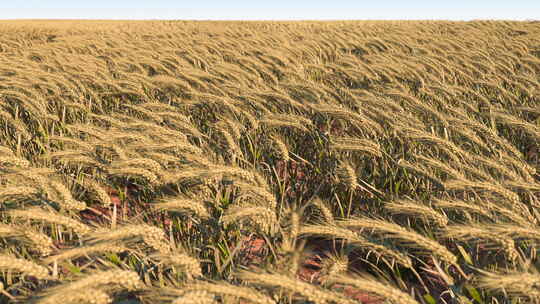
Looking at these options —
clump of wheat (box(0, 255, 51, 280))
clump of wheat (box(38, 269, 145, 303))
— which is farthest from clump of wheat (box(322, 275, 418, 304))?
clump of wheat (box(0, 255, 51, 280))

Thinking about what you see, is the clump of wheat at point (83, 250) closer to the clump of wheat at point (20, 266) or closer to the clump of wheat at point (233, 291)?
the clump of wheat at point (20, 266)

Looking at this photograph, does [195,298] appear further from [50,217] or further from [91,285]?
[50,217]

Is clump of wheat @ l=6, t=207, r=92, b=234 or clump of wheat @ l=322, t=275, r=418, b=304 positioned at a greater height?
clump of wheat @ l=6, t=207, r=92, b=234

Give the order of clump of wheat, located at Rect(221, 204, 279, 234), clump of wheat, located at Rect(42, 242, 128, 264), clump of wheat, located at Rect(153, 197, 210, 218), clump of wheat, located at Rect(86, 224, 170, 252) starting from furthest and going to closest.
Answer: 1. clump of wheat, located at Rect(153, 197, 210, 218)
2. clump of wheat, located at Rect(221, 204, 279, 234)
3. clump of wheat, located at Rect(86, 224, 170, 252)
4. clump of wheat, located at Rect(42, 242, 128, 264)

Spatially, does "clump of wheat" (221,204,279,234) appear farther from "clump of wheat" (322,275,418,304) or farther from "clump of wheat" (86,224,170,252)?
"clump of wheat" (322,275,418,304)

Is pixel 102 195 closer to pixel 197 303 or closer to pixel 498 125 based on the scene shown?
pixel 197 303

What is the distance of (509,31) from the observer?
33.8ft

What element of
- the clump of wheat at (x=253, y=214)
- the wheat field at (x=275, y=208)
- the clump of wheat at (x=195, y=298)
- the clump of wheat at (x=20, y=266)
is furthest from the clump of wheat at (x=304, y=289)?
the clump of wheat at (x=20, y=266)

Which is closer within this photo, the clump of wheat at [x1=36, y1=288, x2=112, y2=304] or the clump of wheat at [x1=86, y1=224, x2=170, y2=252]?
the clump of wheat at [x1=36, y1=288, x2=112, y2=304]

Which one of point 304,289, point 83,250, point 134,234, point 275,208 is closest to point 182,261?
point 134,234

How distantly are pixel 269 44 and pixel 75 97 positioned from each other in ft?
14.8

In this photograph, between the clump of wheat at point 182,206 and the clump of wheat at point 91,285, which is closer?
the clump of wheat at point 91,285

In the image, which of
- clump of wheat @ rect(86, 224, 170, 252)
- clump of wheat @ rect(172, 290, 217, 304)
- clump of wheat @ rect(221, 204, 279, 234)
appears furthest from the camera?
clump of wheat @ rect(221, 204, 279, 234)

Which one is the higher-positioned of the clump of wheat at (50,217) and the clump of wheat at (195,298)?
the clump of wheat at (50,217)
